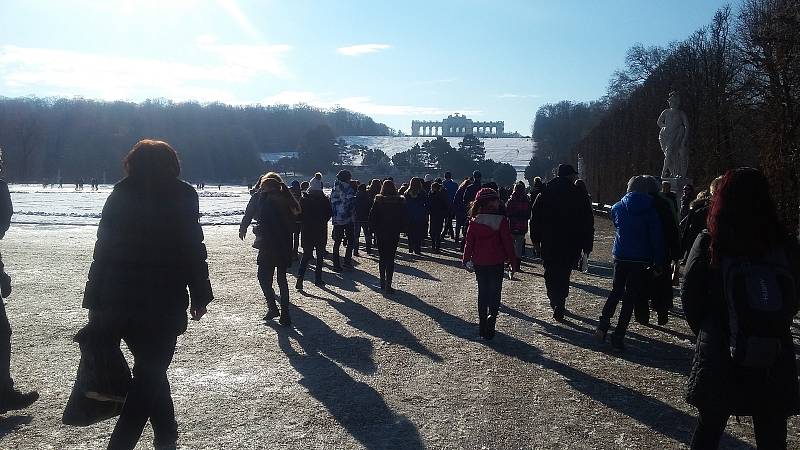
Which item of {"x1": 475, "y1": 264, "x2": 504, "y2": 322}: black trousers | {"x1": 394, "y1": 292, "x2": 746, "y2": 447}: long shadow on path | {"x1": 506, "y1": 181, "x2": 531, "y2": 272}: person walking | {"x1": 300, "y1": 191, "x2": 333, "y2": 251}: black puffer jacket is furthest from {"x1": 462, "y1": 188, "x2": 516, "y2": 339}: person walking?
{"x1": 506, "y1": 181, "x2": 531, "y2": 272}: person walking

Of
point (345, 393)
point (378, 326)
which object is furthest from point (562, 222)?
point (345, 393)

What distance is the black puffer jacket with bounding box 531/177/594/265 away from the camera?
8.12 meters

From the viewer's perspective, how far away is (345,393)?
5.50 metres

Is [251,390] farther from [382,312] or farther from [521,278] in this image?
[521,278]

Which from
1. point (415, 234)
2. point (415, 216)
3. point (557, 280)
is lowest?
point (415, 234)

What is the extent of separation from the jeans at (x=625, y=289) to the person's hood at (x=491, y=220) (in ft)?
4.33

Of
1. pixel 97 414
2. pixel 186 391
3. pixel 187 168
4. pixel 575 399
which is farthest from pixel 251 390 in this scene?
pixel 187 168

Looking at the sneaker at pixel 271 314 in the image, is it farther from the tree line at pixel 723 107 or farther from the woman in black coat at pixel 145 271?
the tree line at pixel 723 107

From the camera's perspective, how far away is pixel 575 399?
542cm

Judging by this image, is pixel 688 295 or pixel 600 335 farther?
pixel 600 335

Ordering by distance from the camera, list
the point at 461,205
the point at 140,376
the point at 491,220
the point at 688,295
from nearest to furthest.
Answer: the point at 688,295 < the point at 140,376 < the point at 491,220 < the point at 461,205

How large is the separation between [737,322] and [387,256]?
25.5 ft

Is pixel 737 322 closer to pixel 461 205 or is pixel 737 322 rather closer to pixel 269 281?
pixel 269 281

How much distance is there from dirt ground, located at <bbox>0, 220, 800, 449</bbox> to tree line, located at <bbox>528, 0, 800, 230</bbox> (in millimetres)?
8922
